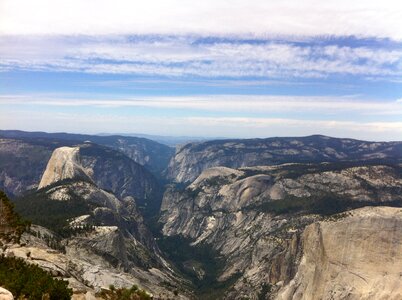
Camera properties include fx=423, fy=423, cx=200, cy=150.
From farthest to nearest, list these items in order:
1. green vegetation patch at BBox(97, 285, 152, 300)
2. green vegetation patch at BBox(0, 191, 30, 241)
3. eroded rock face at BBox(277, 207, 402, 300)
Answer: eroded rock face at BBox(277, 207, 402, 300) → green vegetation patch at BBox(97, 285, 152, 300) → green vegetation patch at BBox(0, 191, 30, 241)

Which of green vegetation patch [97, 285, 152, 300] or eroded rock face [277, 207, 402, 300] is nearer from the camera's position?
green vegetation patch [97, 285, 152, 300]

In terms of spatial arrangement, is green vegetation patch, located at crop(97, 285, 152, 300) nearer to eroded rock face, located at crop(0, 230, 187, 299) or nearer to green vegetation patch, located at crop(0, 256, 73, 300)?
eroded rock face, located at crop(0, 230, 187, 299)

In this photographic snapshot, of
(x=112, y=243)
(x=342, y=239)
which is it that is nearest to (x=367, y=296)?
(x=342, y=239)

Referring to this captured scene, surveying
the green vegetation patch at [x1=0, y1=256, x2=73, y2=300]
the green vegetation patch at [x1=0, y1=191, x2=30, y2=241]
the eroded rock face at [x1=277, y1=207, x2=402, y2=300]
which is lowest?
the eroded rock face at [x1=277, y1=207, x2=402, y2=300]

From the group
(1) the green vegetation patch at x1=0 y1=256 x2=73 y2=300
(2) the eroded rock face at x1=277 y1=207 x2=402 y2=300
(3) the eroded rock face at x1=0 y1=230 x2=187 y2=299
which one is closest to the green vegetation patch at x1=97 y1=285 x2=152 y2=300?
(3) the eroded rock face at x1=0 y1=230 x2=187 y2=299

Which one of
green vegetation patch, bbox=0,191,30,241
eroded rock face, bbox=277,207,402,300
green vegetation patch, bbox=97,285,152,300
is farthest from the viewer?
eroded rock face, bbox=277,207,402,300

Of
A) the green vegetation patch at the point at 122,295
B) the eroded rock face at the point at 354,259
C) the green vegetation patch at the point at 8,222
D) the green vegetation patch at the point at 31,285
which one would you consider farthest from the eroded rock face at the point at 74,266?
the eroded rock face at the point at 354,259

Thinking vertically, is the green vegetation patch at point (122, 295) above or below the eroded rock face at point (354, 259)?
above

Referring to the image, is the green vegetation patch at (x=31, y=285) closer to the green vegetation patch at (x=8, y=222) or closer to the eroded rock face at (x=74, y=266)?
the green vegetation patch at (x=8, y=222)

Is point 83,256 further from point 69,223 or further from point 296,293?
point 296,293
